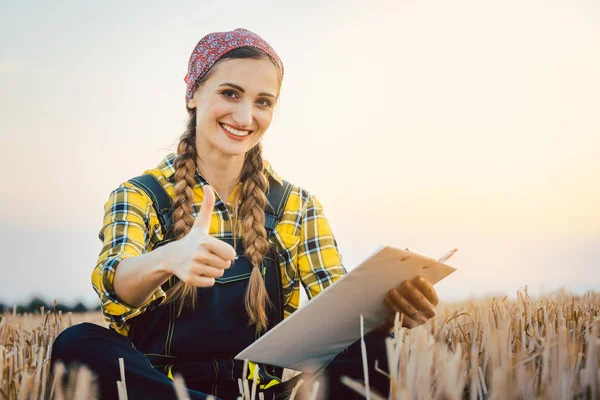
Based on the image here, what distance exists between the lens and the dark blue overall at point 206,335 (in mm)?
2373

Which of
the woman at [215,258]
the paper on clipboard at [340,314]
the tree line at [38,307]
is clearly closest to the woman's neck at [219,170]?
the woman at [215,258]

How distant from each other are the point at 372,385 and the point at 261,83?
5.15 feet

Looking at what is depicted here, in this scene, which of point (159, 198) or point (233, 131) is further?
point (233, 131)

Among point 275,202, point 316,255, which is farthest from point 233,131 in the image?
point 316,255

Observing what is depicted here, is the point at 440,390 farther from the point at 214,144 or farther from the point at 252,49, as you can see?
the point at 252,49

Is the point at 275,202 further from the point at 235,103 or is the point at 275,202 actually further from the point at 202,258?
the point at 202,258

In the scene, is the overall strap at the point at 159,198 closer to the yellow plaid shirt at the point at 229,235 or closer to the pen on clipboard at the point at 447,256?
the yellow plaid shirt at the point at 229,235

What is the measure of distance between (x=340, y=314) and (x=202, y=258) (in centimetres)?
53

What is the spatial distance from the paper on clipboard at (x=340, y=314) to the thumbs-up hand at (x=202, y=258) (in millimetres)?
251

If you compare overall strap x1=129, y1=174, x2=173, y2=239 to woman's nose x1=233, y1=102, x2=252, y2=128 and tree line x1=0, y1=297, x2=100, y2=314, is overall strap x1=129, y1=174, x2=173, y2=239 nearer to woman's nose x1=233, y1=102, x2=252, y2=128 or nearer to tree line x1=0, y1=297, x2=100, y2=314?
woman's nose x1=233, y1=102, x2=252, y2=128

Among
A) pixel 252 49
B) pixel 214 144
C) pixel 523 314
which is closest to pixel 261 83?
pixel 252 49

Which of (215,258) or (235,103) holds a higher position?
(235,103)

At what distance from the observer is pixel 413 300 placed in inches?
84.4

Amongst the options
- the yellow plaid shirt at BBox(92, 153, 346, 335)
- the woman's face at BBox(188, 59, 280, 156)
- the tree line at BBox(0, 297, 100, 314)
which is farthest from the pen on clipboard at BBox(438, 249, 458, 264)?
the tree line at BBox(0, 297, 100, 314)
